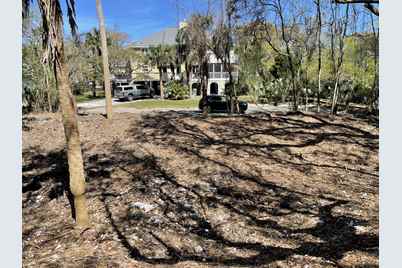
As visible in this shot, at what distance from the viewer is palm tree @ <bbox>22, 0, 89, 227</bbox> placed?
4.78 meters

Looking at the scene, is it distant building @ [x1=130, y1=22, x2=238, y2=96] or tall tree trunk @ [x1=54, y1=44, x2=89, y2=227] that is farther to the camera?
distant building @ [x1=130, y1=22, x2=238, y2=96]

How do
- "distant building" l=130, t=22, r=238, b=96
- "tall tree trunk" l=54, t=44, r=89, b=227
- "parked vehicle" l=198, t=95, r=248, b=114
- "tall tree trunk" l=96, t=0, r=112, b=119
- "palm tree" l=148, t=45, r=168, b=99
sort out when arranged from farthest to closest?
1. "distant building" l=130, t=22, r=238, b=96
2. "palm tree" l=148, t=45, r=168, b=99
3. "parked vehicle" l=198, t=95, r=248, b=114
4. "tall tree trunk" l=96, t=0, r=112, b=119
5. "tall tree trunk" l=54, t=44, r=89, b=227

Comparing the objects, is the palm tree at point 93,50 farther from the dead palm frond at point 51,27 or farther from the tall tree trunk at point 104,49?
the dead palm frond at point 51,27

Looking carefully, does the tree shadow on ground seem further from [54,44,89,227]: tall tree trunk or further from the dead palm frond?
the dead palm frond

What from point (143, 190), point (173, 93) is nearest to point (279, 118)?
point (143, 190)

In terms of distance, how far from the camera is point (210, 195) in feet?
22.8

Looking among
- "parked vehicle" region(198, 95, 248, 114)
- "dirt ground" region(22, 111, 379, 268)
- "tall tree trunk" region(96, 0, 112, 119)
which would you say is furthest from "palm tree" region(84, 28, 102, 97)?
"dirt ground" region(22, 111, 379, 268)

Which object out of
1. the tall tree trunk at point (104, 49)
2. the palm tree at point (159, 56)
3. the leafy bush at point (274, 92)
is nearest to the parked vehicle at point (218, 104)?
the leafy bush at point (274, 92)

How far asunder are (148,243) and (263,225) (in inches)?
75.5

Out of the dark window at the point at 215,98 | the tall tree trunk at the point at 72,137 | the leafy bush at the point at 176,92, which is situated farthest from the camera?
the leafy bush at the point at 176,92

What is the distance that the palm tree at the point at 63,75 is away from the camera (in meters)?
4.78

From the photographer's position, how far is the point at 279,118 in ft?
42.4

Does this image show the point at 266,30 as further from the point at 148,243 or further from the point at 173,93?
the point at 173,93

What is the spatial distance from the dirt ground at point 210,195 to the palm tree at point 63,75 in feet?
2.52
